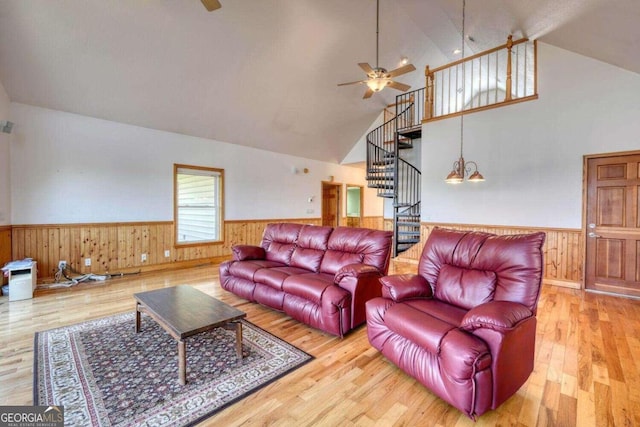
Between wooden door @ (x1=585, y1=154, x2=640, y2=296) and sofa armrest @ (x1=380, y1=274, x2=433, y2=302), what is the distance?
363cm

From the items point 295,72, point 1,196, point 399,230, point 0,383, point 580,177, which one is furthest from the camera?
point 399,230

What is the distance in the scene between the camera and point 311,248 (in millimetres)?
3705

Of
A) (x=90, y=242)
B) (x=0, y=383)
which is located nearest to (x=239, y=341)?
(x=0, y=383)

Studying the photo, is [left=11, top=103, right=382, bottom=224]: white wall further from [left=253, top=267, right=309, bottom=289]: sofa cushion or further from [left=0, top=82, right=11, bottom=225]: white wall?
[left=253, top=267, right=309, bottom=289]: sofa cushion

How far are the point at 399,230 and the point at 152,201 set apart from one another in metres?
4.95

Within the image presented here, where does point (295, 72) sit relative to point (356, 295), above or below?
above

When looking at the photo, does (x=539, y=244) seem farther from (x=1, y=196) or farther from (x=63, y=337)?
(x=1, y=196)

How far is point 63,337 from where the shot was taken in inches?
107

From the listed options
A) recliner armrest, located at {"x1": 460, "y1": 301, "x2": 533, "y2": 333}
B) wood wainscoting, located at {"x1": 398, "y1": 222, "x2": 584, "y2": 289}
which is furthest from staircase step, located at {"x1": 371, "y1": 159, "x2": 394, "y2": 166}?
recliner armrest, located at {"x1": 460, "y1": 301, "x2": 533, "y2": 333}

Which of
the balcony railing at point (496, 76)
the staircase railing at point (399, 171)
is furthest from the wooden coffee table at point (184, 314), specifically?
the balcony railing at point (496, 76)

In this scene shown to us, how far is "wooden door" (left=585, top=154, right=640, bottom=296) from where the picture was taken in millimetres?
4023

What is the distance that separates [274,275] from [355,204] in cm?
732

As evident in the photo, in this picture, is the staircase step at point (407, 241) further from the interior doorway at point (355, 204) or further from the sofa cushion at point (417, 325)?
the sofa cushion at point (417, 325)

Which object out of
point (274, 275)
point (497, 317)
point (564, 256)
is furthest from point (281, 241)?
point (564, 256)
